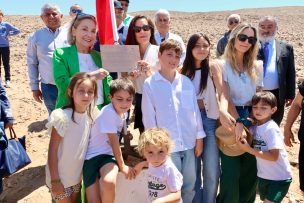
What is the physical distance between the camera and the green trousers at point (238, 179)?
168 inches

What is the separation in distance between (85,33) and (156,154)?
1533mm

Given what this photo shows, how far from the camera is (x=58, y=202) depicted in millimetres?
4074

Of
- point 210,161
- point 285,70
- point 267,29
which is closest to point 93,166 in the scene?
point 210,161

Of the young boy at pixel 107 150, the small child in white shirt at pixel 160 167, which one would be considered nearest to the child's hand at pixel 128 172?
the young boy at pixel 107 150

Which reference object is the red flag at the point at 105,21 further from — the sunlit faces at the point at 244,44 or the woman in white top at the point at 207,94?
the sunlit faces at the point at 244,44

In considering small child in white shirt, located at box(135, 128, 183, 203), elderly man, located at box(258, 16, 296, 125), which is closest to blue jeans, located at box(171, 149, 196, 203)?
small child in white shirt, located at box(135, 128, 183, 203)

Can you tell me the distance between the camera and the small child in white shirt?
11.8 feet

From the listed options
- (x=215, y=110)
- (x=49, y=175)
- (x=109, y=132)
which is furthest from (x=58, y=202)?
(x=215, y=110)

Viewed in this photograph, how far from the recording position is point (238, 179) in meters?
4.35

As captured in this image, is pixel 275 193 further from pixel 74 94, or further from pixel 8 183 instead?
pixel 8 183

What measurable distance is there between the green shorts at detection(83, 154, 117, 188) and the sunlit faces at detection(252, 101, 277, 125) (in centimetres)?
157

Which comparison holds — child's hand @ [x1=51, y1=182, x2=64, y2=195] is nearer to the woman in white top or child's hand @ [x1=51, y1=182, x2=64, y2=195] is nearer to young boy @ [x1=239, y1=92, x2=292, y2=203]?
the woman in white top

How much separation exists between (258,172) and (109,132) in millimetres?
1654

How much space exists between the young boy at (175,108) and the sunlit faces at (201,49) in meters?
0.23
